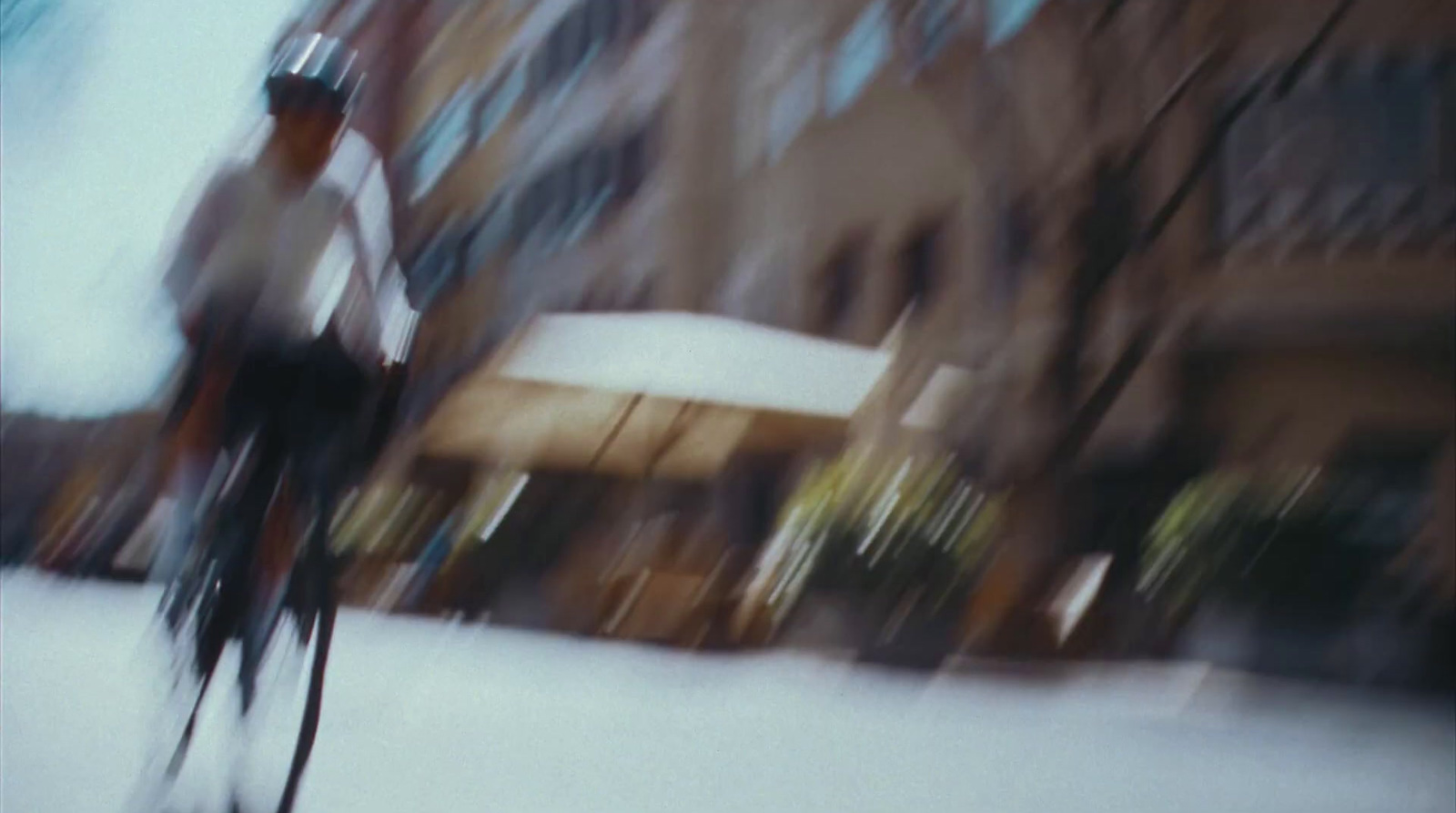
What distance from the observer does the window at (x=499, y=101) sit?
285 cm

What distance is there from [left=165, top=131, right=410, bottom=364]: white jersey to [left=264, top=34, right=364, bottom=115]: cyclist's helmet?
10 cm

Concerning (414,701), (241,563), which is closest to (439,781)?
(414,701)

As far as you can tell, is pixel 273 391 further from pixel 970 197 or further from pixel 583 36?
pixel 970 197

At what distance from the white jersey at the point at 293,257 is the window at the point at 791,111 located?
4.05 ft

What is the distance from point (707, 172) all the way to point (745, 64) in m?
0.28

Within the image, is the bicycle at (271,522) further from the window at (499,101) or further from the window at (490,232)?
the window at (499,101)

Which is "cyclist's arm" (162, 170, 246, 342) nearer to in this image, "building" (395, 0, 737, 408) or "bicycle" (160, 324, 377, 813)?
"bicycle" (160, 324, 377, 813)

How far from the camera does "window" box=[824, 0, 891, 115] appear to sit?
3084 mm

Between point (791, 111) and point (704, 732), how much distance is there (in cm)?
152

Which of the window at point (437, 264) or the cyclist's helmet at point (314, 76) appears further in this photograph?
the window at point (437, 264)

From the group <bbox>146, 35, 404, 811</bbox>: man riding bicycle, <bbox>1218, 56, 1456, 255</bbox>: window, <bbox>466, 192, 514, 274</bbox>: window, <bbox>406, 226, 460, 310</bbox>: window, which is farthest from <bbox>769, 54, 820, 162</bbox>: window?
<bbox>146, 35, 404, 811</bbox>: man riding bicycle

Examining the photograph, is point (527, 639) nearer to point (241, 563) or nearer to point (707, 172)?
point (241, 563)


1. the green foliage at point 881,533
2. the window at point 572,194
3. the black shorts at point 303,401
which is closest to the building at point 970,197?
the window at point 572,194

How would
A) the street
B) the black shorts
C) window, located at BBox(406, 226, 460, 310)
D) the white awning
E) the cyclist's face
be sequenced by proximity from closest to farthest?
1. the black shorts
2. the cyclist's face
3. the street
4. window, located at BBox(406, 226, 460, 310)
5. the white awning
